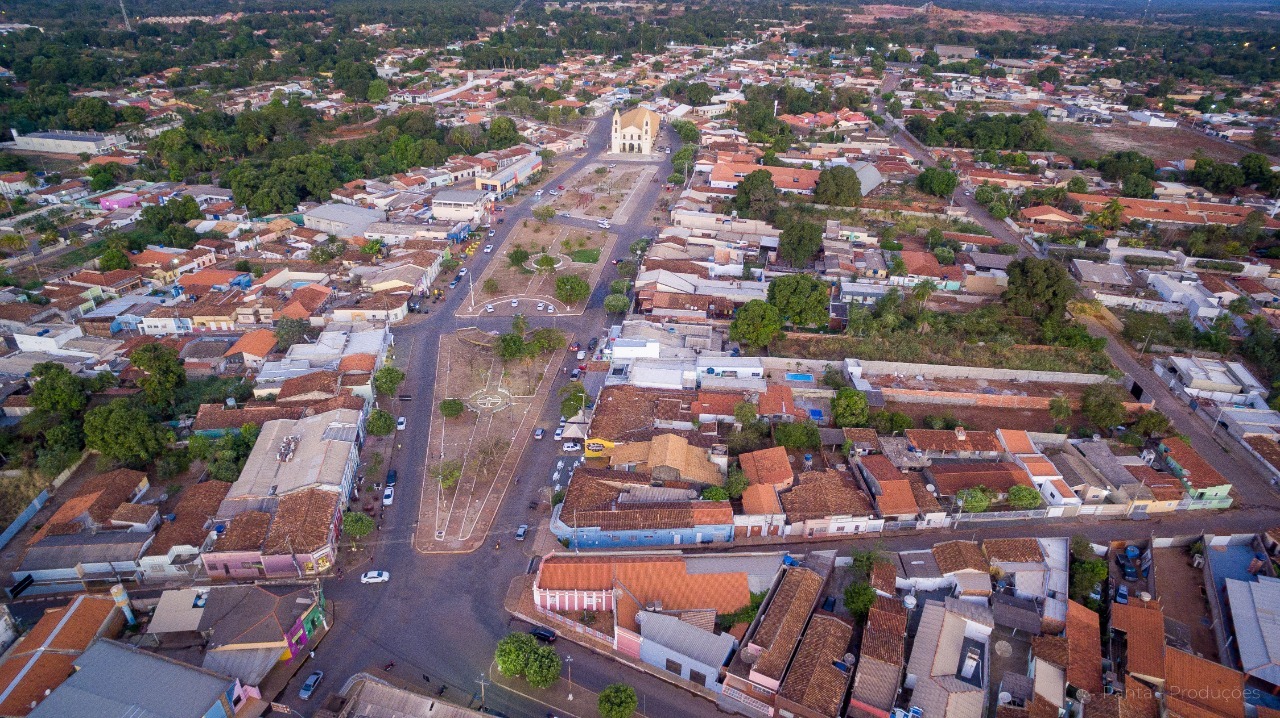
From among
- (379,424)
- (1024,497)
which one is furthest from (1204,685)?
(379,424)

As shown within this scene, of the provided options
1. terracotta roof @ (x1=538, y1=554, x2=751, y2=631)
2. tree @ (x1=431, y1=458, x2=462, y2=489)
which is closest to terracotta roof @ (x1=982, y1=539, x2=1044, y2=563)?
terracotta roof @ (x1=538, y1=554, x2=751, y2=631)

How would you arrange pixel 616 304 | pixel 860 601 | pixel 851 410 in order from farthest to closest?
1. pixel 616 304
2. pixel 851 410
3. pixel 860 601

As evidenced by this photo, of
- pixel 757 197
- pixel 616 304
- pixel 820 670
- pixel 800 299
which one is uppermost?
pixel 757 197

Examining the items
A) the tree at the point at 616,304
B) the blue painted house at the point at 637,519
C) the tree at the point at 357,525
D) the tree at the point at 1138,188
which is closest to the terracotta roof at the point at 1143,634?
the blue painted house at the point at 637,519

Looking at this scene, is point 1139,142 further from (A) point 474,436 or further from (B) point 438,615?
(B) point 438,615

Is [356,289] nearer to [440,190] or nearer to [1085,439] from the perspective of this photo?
[440,190]

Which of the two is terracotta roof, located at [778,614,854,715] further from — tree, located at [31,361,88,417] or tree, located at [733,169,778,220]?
tree, located at [733,169,778,220]
